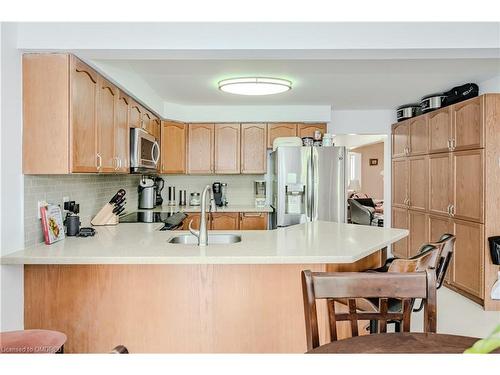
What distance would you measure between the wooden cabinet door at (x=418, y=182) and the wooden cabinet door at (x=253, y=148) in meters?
1.95

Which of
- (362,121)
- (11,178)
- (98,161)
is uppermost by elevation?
(362,121)

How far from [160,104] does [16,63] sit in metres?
2.56

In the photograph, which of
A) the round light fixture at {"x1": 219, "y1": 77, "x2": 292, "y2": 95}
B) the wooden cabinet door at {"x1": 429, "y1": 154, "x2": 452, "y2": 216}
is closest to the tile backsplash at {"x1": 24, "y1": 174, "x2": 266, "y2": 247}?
the round light fixture at {"x1": 219, "y1": 77, "x2": 292, "y2": 95}

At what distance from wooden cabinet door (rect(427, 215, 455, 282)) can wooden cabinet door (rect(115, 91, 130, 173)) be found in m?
3.40

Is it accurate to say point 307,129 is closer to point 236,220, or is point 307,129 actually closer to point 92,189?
point 236,220

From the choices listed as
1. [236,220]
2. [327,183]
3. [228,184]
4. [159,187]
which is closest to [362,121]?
[327,183]

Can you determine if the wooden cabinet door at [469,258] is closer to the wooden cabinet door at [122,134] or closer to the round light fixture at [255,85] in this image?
the round light fixture at [255,85]

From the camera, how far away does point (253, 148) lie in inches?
202

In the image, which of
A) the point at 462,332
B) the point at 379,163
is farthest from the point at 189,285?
the point at 379,163

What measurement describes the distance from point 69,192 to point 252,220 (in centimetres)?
244

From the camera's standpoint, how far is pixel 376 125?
563 cm

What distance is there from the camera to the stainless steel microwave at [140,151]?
3375 mm

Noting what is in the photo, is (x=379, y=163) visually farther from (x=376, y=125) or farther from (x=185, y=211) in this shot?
(x=185, y=211)

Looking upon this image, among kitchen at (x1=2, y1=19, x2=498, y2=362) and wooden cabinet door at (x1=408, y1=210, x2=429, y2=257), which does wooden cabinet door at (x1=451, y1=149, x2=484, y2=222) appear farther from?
kitchen at (x1=2, y1=19, x2=498, y2=362)
